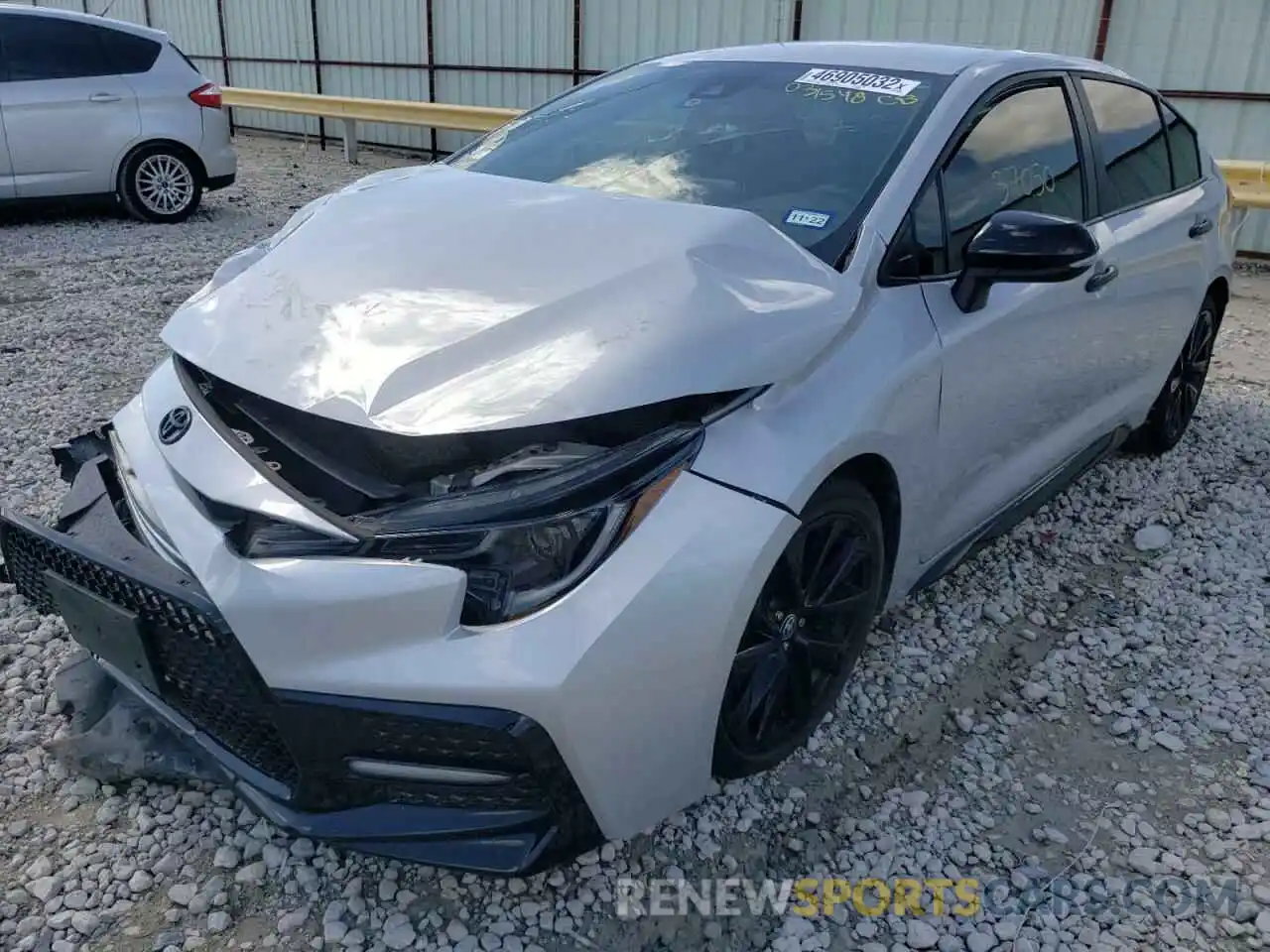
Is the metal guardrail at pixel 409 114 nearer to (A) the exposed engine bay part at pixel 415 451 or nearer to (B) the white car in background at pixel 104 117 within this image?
(B) the white car in background at pixel 104 117

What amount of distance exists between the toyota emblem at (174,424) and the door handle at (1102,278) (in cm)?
261

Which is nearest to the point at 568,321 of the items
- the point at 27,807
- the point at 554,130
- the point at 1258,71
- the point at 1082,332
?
the point at 554,130

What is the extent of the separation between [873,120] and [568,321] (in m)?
1.25

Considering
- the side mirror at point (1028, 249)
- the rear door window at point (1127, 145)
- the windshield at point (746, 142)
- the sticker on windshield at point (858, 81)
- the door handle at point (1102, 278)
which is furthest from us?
the rear door window at point (1127, 145)

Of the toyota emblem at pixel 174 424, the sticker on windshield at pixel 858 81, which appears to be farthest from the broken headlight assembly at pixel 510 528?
the sticker on windshield at pixel 858 81

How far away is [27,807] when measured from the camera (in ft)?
8.04

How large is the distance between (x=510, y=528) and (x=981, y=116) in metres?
1.95

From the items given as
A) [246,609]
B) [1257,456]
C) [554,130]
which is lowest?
[1257,456]

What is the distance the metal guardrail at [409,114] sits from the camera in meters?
8.09

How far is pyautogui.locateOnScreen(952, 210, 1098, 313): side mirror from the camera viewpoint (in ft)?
8.44

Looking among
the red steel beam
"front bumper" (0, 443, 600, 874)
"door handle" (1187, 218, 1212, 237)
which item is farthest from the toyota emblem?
the red steel beam

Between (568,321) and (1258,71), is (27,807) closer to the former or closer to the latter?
(568,321)

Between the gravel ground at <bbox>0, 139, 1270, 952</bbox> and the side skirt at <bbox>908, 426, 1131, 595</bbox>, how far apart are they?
30 cm

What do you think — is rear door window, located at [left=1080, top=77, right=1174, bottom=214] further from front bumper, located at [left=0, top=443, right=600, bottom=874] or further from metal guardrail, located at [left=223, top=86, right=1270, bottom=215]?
metal guardrail, located at [left=223, top=86, right=1270, bottom=215]
